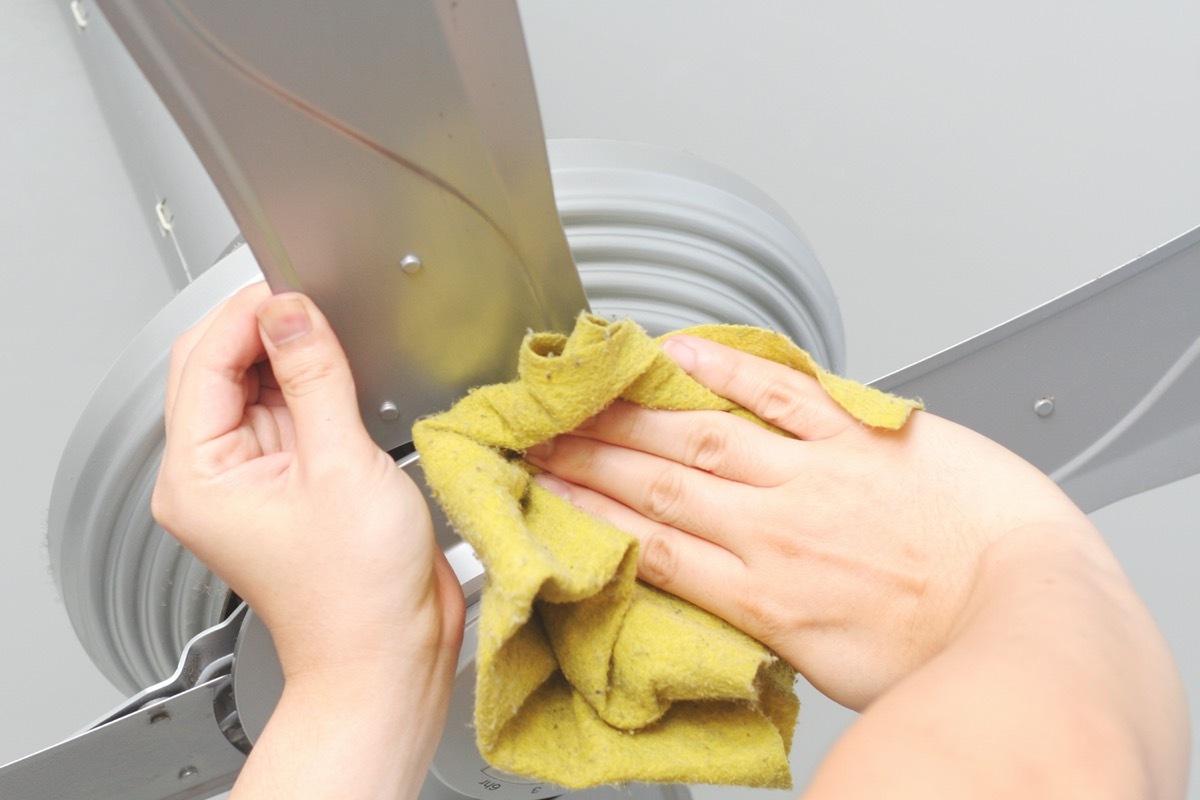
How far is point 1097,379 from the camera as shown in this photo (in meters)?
0.53

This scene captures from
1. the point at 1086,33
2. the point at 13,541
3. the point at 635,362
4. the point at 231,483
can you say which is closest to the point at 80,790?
the point at 231,483

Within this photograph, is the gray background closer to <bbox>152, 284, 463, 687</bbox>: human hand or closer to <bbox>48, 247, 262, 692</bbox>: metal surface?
<bbox>48, 247, 262, 692</bbox>: metal surface

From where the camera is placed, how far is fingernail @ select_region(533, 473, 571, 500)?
455 millimetres

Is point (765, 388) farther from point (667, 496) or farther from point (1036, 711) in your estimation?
point (1036, 711)

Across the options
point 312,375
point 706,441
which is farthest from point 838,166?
point 312,375

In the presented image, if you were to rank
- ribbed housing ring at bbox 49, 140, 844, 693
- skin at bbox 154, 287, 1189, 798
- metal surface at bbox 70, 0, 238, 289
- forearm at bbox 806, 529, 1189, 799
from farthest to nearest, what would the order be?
metal surface at bbox 70, 0, 238, 289
ribbed housing ring at bbox 49, 140, 844, 693
skin at bbox 154, 287, 1189, 798
forearm at bbox 806, 529, 1189, 799

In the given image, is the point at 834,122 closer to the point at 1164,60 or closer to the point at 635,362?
the point at 1164,60

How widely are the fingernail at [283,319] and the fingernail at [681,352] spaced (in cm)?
15

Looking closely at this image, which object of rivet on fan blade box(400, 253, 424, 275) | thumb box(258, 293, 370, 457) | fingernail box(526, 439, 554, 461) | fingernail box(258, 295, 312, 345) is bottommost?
fingernail box(526, 439, 554, 461)

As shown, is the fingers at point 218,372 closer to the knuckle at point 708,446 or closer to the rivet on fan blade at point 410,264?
the rivet on fan blade at point 410,264

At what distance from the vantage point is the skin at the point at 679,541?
0.37 metres

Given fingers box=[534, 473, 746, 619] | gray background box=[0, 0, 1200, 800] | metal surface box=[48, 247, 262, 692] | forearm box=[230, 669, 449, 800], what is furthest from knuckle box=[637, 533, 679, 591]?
gray background box=[0, 0, 1200, 800]

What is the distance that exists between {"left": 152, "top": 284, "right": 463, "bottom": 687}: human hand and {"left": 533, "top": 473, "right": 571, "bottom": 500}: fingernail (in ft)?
0.18

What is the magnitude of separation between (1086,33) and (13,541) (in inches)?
36.9
